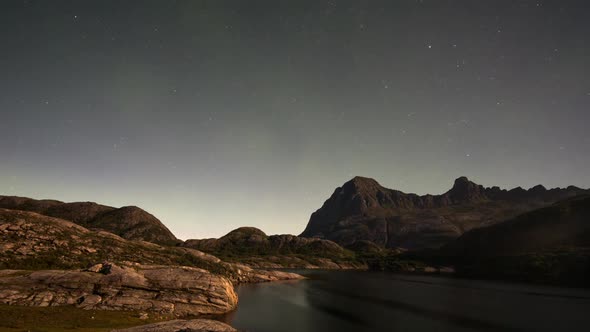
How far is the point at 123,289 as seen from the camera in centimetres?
6356

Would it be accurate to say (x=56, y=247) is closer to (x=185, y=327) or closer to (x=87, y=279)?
(x=87, y=279)

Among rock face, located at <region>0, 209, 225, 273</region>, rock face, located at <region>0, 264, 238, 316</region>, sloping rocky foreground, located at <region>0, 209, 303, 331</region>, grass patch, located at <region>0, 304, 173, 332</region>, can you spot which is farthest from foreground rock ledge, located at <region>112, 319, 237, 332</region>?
rock face, located at <region>0, 209, 225, 273</region>

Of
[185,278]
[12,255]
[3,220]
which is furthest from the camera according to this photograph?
[3,220]

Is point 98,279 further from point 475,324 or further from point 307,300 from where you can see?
point 475,324

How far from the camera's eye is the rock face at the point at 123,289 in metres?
57.4

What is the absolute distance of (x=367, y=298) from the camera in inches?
4045

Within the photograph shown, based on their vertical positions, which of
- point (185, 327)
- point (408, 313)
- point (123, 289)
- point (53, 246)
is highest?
point (53, 246)

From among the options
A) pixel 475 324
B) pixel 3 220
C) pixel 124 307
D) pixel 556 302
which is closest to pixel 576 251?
pixel 556 302

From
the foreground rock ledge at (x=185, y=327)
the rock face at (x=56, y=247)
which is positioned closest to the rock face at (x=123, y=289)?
the foreground rock ledge at (x=185, y=327)

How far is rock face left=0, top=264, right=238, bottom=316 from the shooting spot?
188 ft

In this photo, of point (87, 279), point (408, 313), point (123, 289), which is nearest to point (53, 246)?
point (87, 279)

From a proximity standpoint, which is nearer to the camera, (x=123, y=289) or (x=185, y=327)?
(x=185, y=327)

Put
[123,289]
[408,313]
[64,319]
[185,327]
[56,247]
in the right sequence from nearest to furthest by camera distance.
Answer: [185,327], [64,319], [123,289], [408,313], [56,247]

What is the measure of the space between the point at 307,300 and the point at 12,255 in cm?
8588
